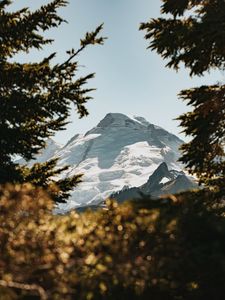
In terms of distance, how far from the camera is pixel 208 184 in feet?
46.6

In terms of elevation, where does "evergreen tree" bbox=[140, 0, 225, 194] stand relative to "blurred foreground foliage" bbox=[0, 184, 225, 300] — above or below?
above

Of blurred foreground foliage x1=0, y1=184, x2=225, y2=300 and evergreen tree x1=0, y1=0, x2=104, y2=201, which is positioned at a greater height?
evergreen tree x1=0, y1=0, x2=104, y2=201

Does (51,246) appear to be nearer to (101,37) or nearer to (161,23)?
(161,23)

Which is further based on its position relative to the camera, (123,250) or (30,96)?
(30,96)

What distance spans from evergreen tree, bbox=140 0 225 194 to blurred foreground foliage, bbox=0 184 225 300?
6719 mm

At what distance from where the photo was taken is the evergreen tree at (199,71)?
43.2 feet

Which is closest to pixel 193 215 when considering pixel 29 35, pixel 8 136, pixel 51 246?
pixel 51 246

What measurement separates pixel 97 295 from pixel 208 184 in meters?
8.00

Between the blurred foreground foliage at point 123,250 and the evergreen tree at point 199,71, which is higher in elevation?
the evergreen tree at point 199,71

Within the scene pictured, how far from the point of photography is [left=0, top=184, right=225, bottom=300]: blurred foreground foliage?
575 centimetres

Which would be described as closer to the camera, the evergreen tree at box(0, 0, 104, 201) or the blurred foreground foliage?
the blurred foreground foliage

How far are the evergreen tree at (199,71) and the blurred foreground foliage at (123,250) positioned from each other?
6.72 m

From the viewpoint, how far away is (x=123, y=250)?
5.74 meters

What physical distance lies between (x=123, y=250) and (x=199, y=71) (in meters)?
9.97
